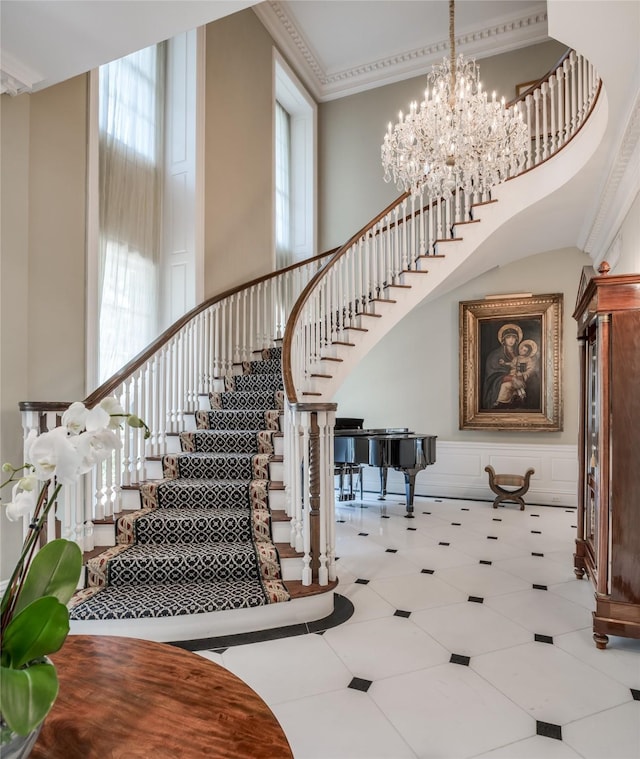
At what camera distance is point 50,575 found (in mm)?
857

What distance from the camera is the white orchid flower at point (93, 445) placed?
835 mm

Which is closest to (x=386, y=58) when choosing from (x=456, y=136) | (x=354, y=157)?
(x=354, y=157)

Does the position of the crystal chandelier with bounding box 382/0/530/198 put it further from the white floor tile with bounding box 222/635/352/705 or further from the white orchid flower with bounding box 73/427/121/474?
the white orchid flower with bounding box 73/427/121/474

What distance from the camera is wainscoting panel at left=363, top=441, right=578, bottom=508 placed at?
249 inches

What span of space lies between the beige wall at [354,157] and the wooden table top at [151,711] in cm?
749

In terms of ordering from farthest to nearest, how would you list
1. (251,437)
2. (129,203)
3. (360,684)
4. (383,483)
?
1. (383,483)
2. (129,203)
3. (251,437)
4. (360,684)

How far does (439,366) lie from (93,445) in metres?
6.60

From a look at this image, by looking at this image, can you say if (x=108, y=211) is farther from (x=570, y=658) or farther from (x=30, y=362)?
(x=570, y=658)

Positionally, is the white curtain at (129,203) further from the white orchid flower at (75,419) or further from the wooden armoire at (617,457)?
the wooden armoire at (617,457)

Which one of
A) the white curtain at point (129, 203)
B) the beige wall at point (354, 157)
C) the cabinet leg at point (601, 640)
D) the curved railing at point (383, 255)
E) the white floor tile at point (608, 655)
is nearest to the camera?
the white floor tile at point (608, 655)

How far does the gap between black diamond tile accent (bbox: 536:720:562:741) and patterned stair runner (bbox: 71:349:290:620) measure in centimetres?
137

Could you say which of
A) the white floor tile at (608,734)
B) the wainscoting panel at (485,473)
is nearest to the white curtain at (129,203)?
the white floor tile at (608,734)

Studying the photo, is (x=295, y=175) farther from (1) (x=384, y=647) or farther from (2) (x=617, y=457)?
(1) (x=384, y=647)

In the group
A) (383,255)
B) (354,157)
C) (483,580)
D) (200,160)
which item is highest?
(354,157)
